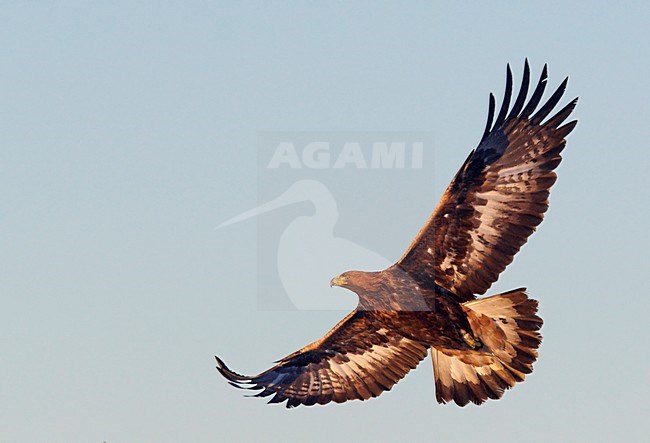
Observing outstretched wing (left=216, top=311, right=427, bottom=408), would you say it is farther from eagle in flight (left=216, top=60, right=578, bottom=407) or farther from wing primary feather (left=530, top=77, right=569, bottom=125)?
wing primary feather (left=530, top=77, right=569, bottom=125)

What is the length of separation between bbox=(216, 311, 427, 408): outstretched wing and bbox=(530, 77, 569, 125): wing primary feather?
4008 millimetres

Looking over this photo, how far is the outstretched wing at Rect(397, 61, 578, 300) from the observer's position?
1633cm

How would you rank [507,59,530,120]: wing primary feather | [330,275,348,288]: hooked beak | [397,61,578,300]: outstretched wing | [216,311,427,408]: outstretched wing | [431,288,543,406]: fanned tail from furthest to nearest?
[216,311,427,408]: outstretched wing, [330,275,348,288]: hooked beak, [431,288,543,406]: fanned tail, [397,61,578,300]: outstretched wing, [507,59,530,120]: wing primary feather

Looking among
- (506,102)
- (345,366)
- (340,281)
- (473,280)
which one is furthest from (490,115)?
(345,366)

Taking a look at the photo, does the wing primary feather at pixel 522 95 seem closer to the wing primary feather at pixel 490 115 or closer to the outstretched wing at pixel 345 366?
the wing primary feather at pixel 490 115

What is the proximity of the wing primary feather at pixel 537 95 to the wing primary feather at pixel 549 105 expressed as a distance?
95 mm

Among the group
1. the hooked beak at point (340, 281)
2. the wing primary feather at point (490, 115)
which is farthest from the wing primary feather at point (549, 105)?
the hooked beak at point (340, 281)

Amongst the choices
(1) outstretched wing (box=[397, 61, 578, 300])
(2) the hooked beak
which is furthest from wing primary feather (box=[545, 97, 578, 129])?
(2) the hooked beak

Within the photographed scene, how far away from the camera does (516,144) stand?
16500 millimetres

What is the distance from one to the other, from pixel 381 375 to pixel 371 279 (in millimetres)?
2229

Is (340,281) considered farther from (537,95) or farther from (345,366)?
(537,95)

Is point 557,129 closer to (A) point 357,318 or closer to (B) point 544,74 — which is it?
(B) point 544,74

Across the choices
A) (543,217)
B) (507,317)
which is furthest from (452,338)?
(543,217)

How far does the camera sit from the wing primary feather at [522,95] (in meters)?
16.1
